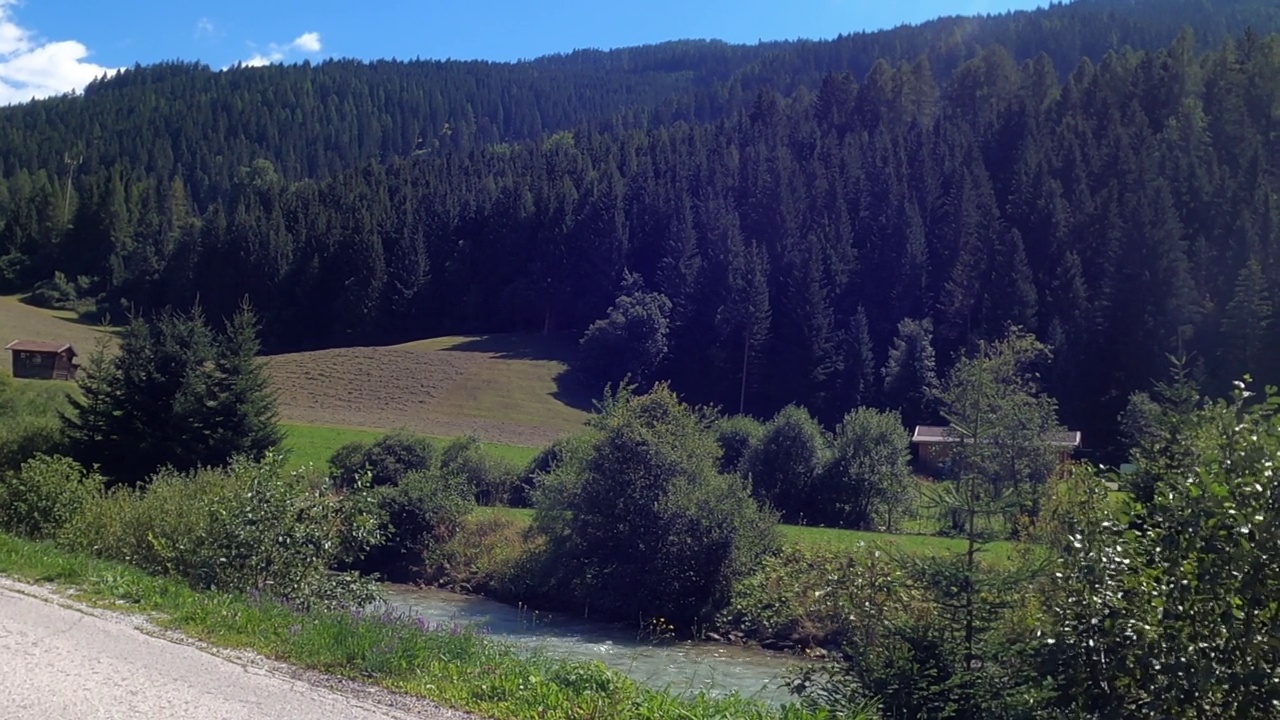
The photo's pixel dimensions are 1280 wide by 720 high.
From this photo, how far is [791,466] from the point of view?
1805 inches

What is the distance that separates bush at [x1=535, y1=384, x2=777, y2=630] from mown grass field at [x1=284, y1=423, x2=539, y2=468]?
55.1 feet

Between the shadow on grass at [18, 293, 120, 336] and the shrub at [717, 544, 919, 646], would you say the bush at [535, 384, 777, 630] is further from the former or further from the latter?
the shadow on grass at [18, 293, 120, 336]

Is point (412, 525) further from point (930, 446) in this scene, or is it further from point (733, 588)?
point (930, 446)

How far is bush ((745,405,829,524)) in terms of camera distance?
45562 millimetres

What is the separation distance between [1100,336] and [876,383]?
50.3 ft

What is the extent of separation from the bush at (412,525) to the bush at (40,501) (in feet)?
50.7

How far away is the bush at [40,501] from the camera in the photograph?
2078cm

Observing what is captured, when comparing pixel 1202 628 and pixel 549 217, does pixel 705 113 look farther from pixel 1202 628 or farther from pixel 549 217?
pixel 1202 628

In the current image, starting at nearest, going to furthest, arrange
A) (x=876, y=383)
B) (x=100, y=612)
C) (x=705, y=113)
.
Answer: (x=100, y=612), (x=876, y=383), (x=705, y=113)

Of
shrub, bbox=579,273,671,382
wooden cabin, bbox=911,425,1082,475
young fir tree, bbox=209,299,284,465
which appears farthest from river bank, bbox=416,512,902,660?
shrub, bbox=579,273,671,382

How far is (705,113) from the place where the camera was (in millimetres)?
188125

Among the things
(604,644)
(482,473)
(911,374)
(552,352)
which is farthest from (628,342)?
(604,644)

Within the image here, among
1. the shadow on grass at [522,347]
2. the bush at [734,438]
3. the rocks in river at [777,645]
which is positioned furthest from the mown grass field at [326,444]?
the shadow on grass at [522,347]

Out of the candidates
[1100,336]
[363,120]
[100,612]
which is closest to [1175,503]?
[100,612]
